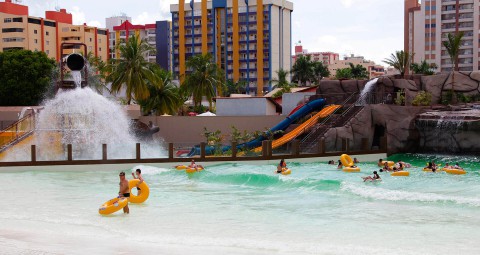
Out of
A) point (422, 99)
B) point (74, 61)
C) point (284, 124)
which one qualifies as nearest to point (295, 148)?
point (284, 124)

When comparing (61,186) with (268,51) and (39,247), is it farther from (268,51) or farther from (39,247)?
(268,51)

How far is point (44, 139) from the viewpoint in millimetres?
34594

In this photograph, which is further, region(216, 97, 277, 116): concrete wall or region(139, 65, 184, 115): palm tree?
region(139, 65, 184, 115): palm tree

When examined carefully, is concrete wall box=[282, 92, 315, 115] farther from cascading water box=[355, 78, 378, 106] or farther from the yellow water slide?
cascading water box=[355, 78, 378, 106]

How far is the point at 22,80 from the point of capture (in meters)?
65.6

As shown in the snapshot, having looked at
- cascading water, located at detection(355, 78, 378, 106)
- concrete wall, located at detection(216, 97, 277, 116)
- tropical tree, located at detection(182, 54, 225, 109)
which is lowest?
concrete wall, located at detection(216, 97, 277, 116)

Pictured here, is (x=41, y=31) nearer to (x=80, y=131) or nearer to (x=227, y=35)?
(x=227, y=35)

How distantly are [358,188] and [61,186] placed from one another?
1393 cm

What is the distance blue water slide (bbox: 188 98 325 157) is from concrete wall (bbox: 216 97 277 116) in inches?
159

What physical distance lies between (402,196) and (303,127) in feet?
54.9

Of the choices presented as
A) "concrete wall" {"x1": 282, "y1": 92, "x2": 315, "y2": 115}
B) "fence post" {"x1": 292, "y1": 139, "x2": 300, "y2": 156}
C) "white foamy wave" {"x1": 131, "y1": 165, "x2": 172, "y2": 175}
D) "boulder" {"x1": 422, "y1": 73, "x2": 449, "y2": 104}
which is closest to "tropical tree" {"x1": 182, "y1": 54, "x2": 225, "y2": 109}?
"concrete wall" {"x1": 282, "y1": 92, "x2": 315, "y2": 115}

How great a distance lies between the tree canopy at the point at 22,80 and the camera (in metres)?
65.2

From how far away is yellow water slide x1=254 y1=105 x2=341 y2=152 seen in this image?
38.1m

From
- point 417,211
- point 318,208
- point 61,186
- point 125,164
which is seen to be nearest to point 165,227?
point 318,208
